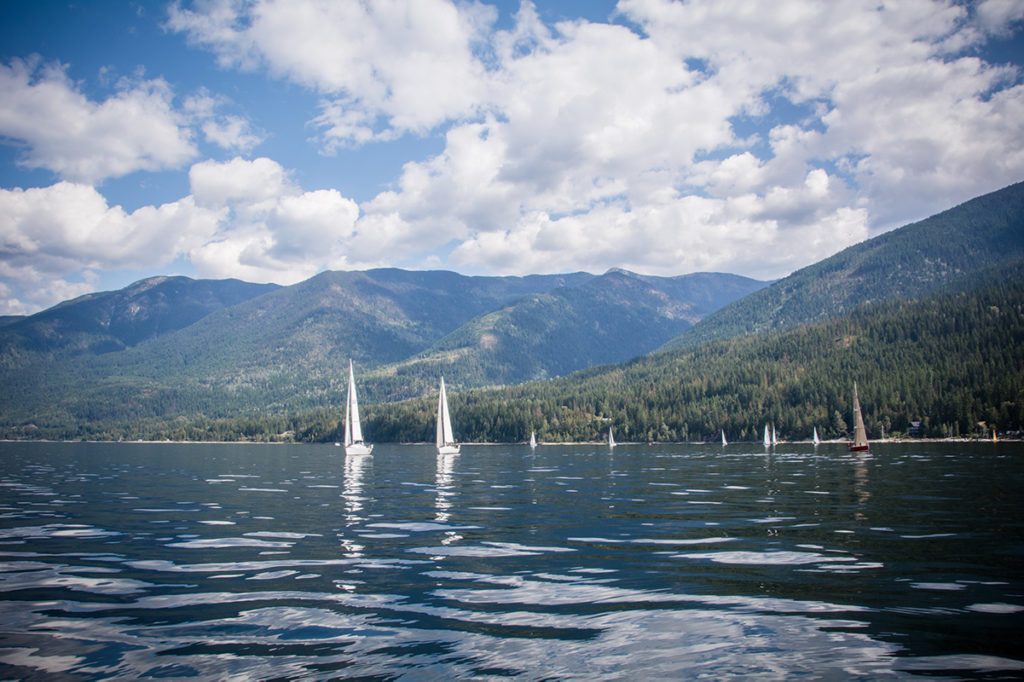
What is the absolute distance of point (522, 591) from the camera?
19656 mm

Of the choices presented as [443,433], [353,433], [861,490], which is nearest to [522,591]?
[861,490]

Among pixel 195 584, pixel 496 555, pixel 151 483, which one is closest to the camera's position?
pixel 195 584

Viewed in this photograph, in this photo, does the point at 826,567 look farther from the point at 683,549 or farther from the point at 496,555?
the point at 496,555

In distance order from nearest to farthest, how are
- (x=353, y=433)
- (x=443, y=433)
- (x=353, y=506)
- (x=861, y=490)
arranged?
1. (x=353, y=506)
2. (x=861, y=490)
3. (x=353, y=433)
4. (x=443, y=433)

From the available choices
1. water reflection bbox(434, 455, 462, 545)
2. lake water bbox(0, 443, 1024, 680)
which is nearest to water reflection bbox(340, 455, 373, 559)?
lake water bbox(0, 443, 1024, 680)

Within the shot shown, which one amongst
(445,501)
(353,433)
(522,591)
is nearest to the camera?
(522,591)

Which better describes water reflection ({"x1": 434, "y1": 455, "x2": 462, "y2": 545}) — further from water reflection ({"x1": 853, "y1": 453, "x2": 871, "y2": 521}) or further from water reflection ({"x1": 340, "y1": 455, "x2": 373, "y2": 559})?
water reflection ({"x1": 853, "y1": 453, "x2": 871, "y2": 521})

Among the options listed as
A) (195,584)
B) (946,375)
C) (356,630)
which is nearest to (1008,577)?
(356,630)

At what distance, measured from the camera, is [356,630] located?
15820 mm

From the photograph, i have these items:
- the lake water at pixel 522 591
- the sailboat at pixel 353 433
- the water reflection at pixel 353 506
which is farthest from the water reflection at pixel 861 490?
the sailboat at pixel 353 433

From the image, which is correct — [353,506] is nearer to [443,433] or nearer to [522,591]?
[522,591]

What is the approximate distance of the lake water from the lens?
A: 13523 millimetres

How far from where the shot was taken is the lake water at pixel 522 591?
13523 millimetres

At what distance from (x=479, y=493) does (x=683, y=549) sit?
28081mm
